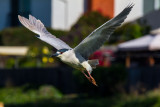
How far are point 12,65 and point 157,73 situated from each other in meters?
9.07

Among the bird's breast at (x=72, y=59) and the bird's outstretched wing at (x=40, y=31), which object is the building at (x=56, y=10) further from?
the bird's breast at (x=72, y=59)

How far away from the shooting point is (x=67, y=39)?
2000 centimetres

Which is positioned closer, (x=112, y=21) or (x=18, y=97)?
(x=112, y=21)

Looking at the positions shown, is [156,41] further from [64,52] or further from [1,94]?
[64,52]

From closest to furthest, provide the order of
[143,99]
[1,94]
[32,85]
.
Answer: [143,99], [1,94], [32,85]

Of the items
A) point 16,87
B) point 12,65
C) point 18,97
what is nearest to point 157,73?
point 18,97

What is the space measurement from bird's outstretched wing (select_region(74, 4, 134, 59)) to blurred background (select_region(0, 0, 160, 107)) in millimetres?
3872

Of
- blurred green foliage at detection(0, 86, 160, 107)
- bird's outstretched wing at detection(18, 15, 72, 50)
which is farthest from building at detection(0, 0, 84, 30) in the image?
bird's outstretched wing at detection(18, 15, 72, 50)

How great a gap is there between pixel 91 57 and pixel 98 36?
37.7 ft

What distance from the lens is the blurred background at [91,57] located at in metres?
14.0

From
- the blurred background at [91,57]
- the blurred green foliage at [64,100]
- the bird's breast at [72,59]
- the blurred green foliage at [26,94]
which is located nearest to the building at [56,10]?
the blurred background at [91,57]

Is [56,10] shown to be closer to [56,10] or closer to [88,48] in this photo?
[56,10]

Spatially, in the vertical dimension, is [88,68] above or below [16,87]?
below

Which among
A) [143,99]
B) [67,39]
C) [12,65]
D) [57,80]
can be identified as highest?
[12,65]
